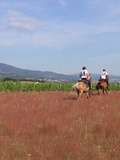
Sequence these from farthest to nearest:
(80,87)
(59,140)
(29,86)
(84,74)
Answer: (29,86)
(84,74)
(80,87)
(59,140)

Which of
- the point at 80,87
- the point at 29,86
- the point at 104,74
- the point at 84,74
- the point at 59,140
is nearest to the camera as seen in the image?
the point at 59,140

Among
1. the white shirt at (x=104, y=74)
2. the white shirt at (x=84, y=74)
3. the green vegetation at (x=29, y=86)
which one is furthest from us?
the green vegetation at (x=29, y=86)

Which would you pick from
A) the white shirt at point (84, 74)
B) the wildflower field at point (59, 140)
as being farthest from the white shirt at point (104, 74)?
the wildflower field at point (59, 140)

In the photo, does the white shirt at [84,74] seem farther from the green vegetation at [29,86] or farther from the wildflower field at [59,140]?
the green vegetation at [29,86]

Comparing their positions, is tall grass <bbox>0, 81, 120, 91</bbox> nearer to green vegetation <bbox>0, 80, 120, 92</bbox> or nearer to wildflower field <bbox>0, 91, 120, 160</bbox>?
green vegetation <bbox>0, 80, 120, 92</bbox>

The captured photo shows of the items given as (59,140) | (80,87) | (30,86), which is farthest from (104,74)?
(30,86)

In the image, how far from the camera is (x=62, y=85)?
1656 inches

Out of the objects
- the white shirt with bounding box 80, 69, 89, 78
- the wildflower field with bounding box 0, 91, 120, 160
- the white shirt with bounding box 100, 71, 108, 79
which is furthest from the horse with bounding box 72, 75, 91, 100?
the wildflower field with bounding box 0, 91, 120, 160

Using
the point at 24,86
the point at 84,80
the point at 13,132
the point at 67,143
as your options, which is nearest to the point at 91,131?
the point at 67,143

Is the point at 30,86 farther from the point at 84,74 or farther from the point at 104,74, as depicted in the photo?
the point at 84,74

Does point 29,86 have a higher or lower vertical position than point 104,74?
lower

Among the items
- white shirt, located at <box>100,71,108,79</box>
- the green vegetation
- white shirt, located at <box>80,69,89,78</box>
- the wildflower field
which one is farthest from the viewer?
the green vegetation

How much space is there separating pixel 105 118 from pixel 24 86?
30.1 m

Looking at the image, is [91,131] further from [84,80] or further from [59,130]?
[84,80]
